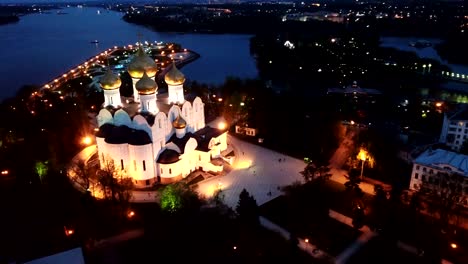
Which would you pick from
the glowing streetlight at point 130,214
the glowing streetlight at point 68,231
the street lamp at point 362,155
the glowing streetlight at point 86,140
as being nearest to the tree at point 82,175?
the glowing streetlight at point 130,214

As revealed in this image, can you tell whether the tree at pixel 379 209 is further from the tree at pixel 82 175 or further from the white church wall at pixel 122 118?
the tree at pixel 82 175

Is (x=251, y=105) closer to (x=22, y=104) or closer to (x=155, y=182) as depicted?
(x=155, y=182)

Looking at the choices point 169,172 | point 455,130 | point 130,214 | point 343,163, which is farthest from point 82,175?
point 455,130

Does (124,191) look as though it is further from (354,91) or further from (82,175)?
(354,91)

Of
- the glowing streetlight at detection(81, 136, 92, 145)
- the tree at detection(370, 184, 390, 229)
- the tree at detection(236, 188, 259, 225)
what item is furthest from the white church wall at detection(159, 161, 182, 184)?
the tree at detection(370, 184, 390, 229)

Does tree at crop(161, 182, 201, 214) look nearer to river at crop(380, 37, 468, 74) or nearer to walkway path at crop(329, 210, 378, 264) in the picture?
walkway path at crop(329, 210, 378, 264)

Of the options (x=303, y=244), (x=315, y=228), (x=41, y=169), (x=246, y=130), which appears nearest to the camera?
(x=303, y=244)
